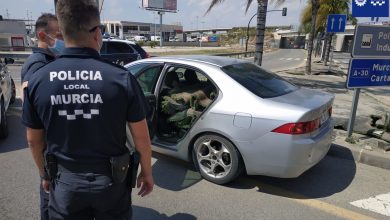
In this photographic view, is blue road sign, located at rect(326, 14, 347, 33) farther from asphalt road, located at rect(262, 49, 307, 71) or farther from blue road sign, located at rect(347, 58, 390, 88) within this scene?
blue road sign, located at rect(347, 58, 390, 88)

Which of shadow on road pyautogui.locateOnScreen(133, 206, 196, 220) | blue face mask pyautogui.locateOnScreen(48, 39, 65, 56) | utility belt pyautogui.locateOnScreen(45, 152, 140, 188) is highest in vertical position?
blue face mask pyautogui.locateOnScreen(48, 39, 65, 56)

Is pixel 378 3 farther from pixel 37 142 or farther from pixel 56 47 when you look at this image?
pixel 37 142

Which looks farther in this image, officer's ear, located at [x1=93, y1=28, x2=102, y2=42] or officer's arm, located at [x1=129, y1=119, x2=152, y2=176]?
officer's arm, located at [x1=129, y1=119, x2=152, y2=176]

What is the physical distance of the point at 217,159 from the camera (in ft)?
12.7

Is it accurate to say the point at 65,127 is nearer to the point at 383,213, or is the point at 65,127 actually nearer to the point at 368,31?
the point at 383,213

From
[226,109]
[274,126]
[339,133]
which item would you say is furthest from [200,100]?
[339,133]

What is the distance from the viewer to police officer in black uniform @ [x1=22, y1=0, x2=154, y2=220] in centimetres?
162

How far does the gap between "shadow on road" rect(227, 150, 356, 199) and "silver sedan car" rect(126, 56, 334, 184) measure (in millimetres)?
299

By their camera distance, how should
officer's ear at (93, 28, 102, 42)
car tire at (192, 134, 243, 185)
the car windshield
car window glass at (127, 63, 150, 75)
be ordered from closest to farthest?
officer's ear at (93, 28, 102, 42) → car tire at (192, 134, 243, 185) → the car windshield → car window glass at (127, 63, 150, 75)

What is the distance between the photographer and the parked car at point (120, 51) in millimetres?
12367

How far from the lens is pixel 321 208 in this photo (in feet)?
11.4

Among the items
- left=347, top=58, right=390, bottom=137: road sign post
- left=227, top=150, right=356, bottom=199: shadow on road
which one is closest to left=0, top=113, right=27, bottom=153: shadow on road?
left=227, top=150, right=356, bottom=199: shadow on road

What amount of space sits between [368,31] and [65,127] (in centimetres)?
482

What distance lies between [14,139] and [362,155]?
5.54 m
